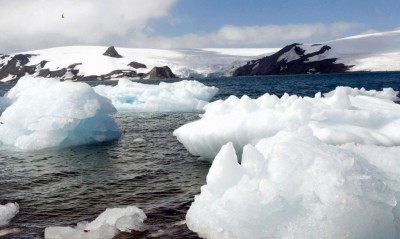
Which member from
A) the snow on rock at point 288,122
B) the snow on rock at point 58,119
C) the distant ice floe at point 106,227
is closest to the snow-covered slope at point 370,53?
the snow on rock at point 58,119

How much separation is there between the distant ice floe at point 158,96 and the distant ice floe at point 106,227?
27502mm

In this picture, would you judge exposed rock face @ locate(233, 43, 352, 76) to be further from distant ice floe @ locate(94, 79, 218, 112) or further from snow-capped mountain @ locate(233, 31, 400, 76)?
distant ice floe @ locate(94, 79, 218, 112)

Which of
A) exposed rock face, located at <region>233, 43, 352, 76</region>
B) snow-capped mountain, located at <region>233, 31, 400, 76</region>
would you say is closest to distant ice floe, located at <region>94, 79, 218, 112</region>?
snow-capped mountain, located at <region>233, 31, 400, 76</region>

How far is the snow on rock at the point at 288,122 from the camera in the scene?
11742mm

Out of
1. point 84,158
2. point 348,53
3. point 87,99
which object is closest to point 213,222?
point 84,158

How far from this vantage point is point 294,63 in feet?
603

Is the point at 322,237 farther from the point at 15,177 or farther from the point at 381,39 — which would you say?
the point at 381,39

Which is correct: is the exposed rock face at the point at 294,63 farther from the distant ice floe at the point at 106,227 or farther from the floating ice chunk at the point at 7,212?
the distant ice floe at the point at 106,227

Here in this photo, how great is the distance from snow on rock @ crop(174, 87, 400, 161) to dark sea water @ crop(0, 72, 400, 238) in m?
1.29

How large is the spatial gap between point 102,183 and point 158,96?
26.1 meters

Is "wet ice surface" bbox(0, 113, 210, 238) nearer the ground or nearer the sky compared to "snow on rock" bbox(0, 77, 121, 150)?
nearer the ground

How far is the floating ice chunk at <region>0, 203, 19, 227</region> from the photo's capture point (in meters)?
9.20

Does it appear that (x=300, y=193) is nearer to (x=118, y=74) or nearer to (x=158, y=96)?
(x=158, y=96)

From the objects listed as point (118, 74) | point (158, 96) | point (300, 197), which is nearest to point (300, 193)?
point (300, 197)
